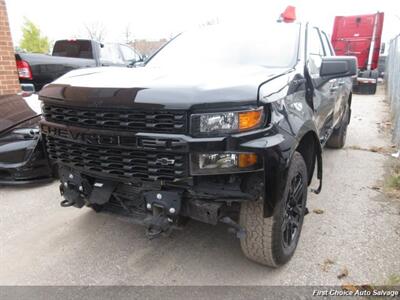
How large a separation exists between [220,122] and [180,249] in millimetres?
1360

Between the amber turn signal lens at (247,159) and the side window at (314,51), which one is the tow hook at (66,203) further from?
the side window at (314,51)

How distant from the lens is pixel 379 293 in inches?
90.4

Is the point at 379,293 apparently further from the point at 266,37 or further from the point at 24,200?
the point at 24,200

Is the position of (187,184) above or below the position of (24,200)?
above

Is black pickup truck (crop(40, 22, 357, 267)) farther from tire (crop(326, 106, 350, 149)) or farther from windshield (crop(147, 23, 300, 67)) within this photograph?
tire (crop(326, 106, 350, 149))

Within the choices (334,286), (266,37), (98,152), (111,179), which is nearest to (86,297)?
(111,179)

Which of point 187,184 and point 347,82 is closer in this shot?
point 187,184

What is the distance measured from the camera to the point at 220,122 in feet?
6.63

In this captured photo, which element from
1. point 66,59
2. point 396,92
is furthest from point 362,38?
point 66,59

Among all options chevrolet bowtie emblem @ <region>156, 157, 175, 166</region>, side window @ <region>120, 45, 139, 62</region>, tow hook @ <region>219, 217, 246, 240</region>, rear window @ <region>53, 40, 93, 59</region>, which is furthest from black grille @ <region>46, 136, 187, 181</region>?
side window @ <region>120, 45, 139, 62</region>

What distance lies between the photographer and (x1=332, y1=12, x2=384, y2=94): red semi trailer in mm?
14141

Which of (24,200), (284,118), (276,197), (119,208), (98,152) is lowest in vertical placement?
(24,200)

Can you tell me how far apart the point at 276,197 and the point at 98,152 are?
1188 mm

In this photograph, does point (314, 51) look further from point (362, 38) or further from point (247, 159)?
point (362, 38)
